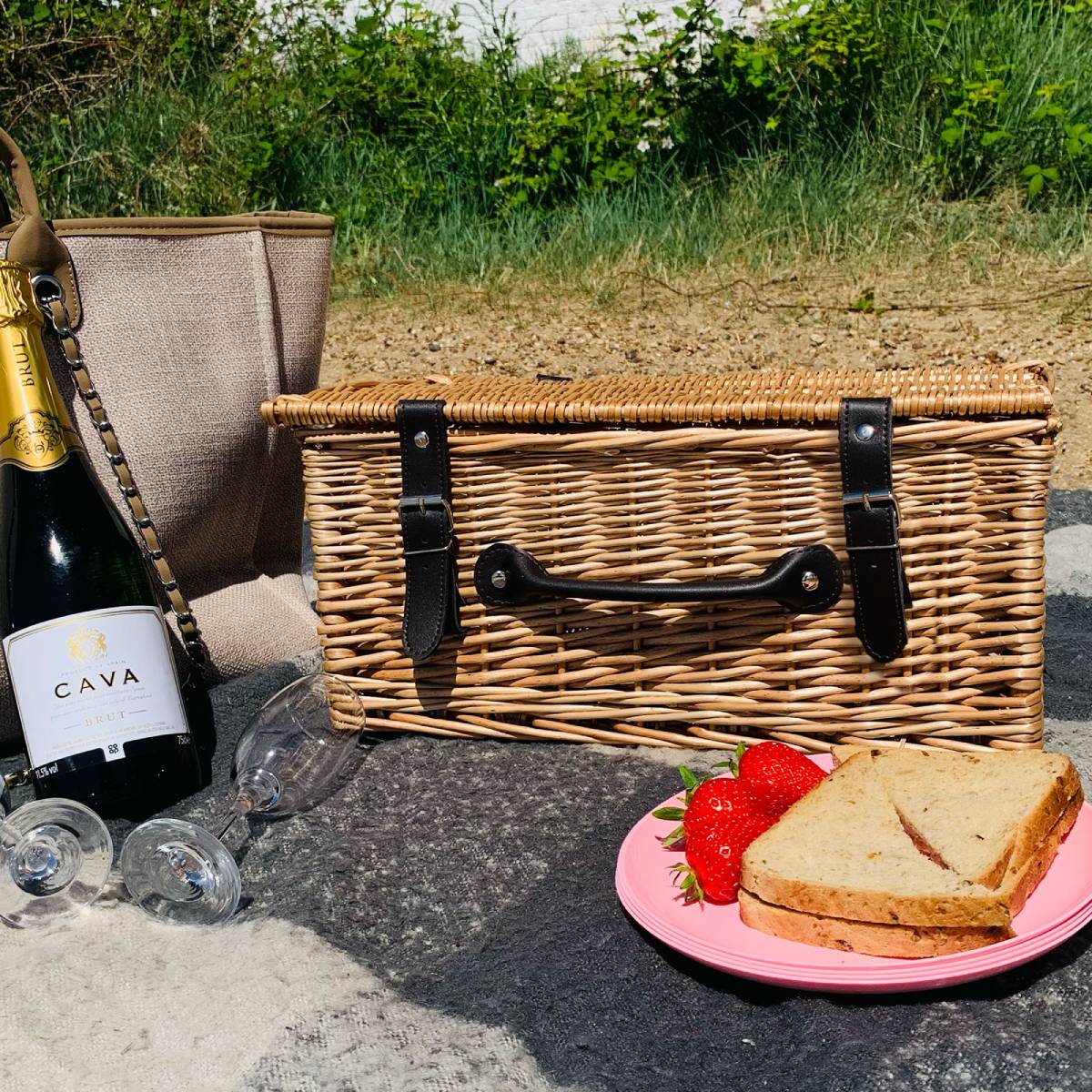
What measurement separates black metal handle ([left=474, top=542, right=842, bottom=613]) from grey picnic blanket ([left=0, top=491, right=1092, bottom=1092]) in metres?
0.26

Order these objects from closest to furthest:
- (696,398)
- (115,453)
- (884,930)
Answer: (884,930) < (696,398) < (115,453)

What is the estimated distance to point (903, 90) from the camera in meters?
5.09

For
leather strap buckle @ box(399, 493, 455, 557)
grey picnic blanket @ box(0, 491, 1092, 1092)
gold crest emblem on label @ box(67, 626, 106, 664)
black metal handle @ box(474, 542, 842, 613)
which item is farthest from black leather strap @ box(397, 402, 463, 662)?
gold crest emblem on label @ box(67, 626, 106, 664)

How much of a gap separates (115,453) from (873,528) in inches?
40.0

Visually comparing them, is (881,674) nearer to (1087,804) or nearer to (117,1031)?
(1087,804)

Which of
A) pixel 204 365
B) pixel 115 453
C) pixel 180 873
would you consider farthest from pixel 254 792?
pixel 204 365

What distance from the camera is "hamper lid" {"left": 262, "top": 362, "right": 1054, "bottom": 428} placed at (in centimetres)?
143

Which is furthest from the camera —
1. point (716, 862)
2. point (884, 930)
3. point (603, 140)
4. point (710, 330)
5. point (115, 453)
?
point (603, 140)

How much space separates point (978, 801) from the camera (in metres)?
1.21

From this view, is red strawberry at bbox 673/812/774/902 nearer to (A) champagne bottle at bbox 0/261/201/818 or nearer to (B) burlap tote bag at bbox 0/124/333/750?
(A) champagne bottle at bbox 0/261/201/818

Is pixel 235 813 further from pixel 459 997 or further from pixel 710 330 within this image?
pixel 710 330

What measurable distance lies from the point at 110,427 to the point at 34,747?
18.3 inches

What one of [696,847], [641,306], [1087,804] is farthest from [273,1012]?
[641,306]

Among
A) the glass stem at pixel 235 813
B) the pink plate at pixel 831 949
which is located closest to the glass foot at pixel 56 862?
the glass stem at pixel 235 813
